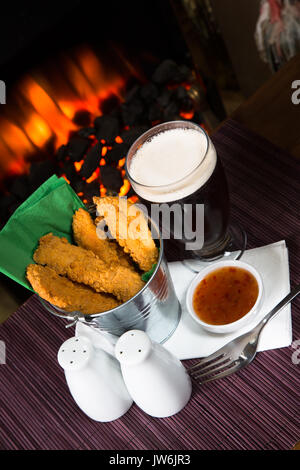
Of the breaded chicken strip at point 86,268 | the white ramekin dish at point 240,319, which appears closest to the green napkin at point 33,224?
the breaded chicken strip at point 86,268

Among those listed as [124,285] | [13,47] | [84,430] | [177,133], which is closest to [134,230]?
[124,285]

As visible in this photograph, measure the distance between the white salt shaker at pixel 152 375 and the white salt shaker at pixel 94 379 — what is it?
0.04 m

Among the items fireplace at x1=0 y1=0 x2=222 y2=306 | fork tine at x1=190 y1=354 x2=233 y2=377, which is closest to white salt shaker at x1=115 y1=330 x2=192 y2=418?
fork tine at x1=190 y1=354 x2=233 y2=377

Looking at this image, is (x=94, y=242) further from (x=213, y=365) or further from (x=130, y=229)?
(x=213, y=365)

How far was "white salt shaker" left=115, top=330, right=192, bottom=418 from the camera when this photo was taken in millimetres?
807

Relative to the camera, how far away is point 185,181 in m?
0.92

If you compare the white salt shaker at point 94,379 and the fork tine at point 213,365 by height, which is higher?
the white salt shaker at point 94,379

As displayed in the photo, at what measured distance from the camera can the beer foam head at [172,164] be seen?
3.04 feet

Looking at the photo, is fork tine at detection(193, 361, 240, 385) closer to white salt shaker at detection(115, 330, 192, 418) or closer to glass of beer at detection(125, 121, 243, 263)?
white salt shaker at detection(115, 330, 192, 418)

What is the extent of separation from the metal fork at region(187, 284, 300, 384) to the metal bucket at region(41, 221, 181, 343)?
4.1 inches

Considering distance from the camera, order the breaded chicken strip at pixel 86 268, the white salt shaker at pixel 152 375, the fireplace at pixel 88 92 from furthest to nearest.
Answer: the fireplace at pixel 88 92, the breaded chicken strip at pixel 86 268, the white salt shaker at pixel 152 375

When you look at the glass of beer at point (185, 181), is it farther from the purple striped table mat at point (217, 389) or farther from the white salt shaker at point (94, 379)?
the white salt shaker at point (94, 379)

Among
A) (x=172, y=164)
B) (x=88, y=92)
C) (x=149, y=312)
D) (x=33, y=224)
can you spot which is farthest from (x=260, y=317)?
(x=88, y=92)
